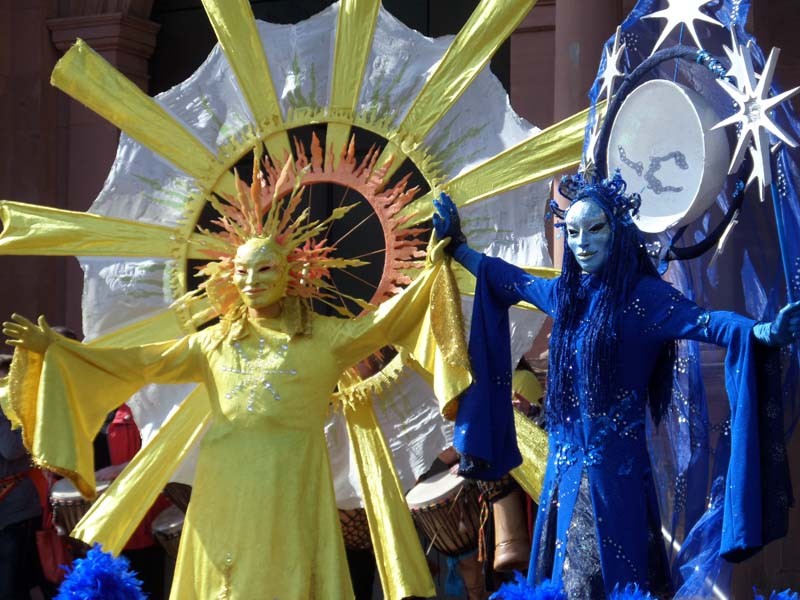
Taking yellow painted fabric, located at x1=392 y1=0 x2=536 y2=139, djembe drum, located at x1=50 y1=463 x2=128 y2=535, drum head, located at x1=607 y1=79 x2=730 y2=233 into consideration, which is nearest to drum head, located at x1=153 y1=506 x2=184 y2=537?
djembe drum, located at x1=50 y1=463 x2=128 y2=535

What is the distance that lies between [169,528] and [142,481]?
0.81 m

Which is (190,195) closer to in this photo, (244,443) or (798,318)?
(244,443)

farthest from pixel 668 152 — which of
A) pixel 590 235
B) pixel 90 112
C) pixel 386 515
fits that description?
pixel 90 112

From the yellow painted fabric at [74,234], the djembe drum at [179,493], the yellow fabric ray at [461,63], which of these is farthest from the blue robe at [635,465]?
the djembe drum at [179,493]

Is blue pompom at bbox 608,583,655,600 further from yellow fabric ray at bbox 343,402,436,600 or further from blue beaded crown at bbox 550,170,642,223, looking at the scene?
yellow fabric ray at bbox 343,402,436,600

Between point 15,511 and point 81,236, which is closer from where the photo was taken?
point 81,236

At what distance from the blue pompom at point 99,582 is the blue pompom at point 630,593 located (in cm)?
164

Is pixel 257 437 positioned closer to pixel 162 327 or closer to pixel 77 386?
pixel 77 386

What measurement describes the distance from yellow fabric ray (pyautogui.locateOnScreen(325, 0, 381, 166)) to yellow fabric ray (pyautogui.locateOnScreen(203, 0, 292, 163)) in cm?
22

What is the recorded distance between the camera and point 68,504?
757 centimetres

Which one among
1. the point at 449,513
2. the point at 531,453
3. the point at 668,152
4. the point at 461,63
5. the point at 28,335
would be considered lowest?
the point at 449,513

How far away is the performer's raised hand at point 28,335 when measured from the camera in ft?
20.5

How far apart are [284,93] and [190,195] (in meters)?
0.52

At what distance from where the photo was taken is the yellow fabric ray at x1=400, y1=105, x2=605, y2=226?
6.52 metres
